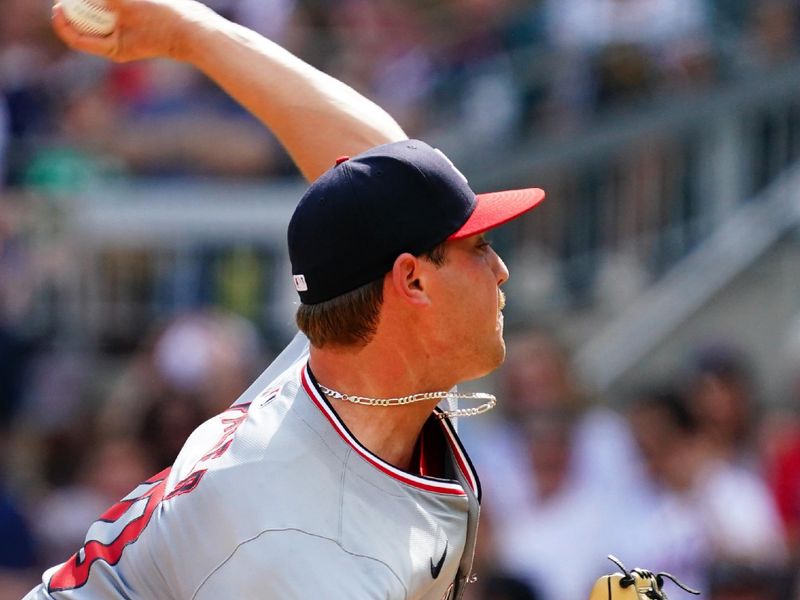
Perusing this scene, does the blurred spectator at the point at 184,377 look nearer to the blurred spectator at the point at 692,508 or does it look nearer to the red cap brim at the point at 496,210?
the blurred spectator at the point at 692,508

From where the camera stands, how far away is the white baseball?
3.16 meters

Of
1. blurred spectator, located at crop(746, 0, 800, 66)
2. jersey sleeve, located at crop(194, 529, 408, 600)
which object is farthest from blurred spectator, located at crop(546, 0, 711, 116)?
jersey sleeve, located at crop(194, 529, 408, 600)

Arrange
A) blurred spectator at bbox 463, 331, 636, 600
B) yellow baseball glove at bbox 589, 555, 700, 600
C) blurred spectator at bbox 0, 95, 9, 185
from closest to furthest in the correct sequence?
1. yellow baseball glove at bbox 589, 555, 700, 600
2. blurred spectator at bbox 463, 331, 636, 600
3. blurred spectator at bbox 0, 95, 9, 185

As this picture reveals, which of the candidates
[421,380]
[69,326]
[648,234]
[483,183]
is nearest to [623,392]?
[648,234]

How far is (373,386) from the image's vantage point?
9.11ft

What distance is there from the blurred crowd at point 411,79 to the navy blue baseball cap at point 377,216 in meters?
6.39

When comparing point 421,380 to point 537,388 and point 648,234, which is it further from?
point 648,234

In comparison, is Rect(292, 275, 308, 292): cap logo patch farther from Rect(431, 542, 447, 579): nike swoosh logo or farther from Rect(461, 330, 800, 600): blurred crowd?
Rect(461, 330, 800, 600): blurred crowd

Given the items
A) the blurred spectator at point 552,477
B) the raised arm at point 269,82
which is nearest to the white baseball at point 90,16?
the raised arm at point 269,82

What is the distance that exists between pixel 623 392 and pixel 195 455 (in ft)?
19.7

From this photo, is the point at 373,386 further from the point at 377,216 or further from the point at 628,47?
the point at 628,47

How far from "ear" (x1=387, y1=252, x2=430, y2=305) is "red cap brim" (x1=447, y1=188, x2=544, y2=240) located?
84mm

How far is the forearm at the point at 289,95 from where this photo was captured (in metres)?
3.27

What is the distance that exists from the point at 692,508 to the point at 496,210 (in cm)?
357
